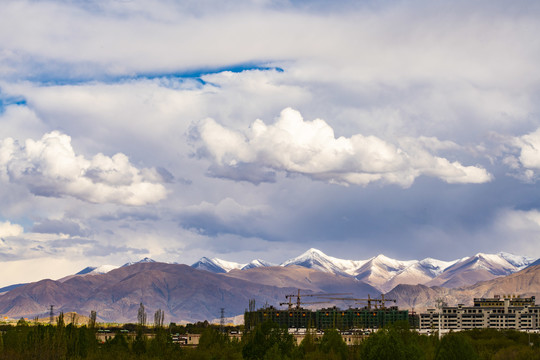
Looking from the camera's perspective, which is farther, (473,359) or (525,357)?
(525,357)

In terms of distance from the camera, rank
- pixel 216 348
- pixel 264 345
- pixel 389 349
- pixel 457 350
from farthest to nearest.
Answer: pixel 216 348 < pixel 264 345 < pixel 457 350 < pixel 389 349

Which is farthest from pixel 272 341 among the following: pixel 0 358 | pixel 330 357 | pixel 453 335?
pixel 0 358

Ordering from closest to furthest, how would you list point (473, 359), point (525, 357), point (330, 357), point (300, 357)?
point (473, 359)
point (525, 357)
point (330, 357)
point (300, 357)

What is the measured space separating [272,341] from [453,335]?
40.1 m

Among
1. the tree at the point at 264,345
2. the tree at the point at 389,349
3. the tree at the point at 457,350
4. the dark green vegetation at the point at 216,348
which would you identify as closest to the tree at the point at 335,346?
the dark green vegetation at the point at 216,348

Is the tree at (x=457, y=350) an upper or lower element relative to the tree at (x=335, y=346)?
upper

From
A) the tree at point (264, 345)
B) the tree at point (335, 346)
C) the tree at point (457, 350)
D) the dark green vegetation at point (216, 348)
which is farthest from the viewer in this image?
the tree at point (335, 346)

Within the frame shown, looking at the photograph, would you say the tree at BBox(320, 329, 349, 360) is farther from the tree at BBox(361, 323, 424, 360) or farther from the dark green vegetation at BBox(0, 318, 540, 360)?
the tree at BBox(361, 323, 424, 360)

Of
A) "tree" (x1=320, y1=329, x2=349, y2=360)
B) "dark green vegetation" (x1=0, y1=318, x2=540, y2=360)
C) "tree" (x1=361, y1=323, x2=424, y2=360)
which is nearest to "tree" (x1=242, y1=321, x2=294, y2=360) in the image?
"dark green vegetation" (x1=0, y1=318, x2=540, y2=360)

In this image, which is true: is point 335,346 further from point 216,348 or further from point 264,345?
point 216,348

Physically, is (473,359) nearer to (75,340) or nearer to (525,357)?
(525,357)

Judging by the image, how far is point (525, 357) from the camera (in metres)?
146

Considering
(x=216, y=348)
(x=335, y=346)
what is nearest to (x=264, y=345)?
(x=335, y=346)

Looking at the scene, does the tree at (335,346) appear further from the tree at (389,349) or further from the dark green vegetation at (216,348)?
the tree at (389,349)
